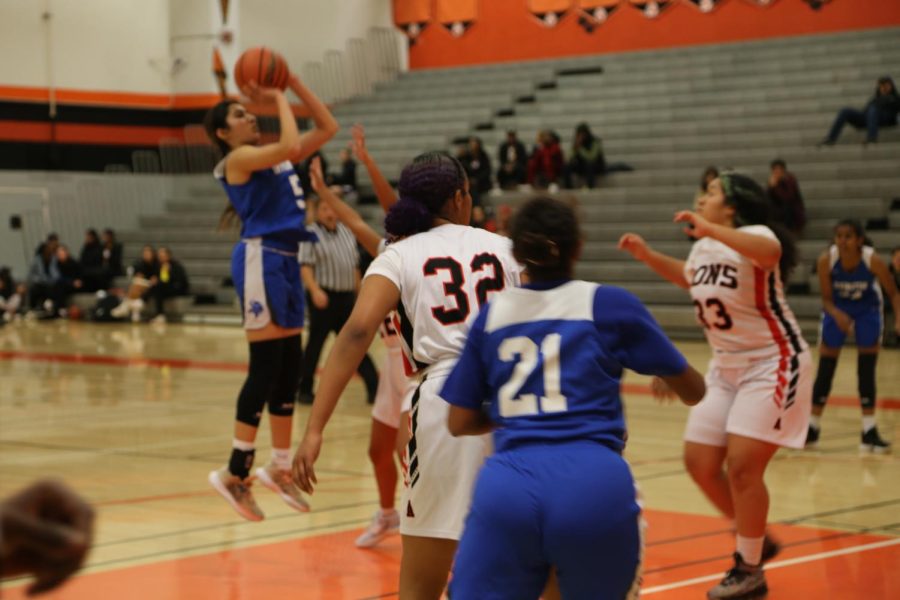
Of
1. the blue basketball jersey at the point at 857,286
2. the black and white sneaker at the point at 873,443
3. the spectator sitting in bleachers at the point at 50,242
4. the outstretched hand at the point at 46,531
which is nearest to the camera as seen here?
the outstretched hand at the point at 46,531

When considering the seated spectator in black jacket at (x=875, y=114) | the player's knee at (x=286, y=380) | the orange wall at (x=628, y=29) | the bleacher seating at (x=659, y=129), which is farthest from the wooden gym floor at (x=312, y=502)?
the orange wall at (x=628, y=29)

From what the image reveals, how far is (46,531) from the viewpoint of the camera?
1.85 m

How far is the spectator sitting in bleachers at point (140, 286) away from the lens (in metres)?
23.6

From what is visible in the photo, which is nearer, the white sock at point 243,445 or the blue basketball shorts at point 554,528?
the blue basketball shorts at point 554,528

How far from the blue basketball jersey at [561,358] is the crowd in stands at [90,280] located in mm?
20454

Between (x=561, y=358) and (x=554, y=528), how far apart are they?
431 mm

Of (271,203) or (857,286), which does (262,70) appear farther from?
(857,286)

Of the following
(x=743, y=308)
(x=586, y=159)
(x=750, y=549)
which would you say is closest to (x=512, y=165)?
(x=586, y=159)

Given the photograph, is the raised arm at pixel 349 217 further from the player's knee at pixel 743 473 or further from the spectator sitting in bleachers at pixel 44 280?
the spectator sitting in bleachers at pixel 44 280

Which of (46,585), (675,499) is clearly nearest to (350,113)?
(675,499)

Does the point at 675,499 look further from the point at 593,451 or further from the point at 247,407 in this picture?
the point at 593,451

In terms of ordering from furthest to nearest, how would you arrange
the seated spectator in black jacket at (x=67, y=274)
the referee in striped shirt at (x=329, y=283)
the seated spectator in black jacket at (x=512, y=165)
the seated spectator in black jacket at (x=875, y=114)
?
the seated spectator in black jacket at (x=67, y=274) < the seated spectator in black jacket at (x=512, y=165) < the seated spectator in black jacket at (x=875, y=114) < the referee in striped shirt at (x=329, y=283)

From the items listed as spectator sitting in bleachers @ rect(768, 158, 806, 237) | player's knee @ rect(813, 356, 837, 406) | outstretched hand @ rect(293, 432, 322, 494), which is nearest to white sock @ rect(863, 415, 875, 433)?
player's knee @ rect(813, 356, 837, 406)

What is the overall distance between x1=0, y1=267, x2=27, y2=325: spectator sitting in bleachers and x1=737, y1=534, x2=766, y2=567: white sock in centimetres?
2037
